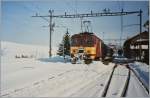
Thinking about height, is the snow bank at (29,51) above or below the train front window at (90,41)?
below

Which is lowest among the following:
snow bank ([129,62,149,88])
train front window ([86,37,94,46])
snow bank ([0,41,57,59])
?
snow bank ([129,62,149,88])

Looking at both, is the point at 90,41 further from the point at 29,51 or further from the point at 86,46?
the point at 29,51

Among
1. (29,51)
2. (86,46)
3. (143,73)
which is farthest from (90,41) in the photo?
(29,51)

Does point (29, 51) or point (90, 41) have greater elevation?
point (90, 41)

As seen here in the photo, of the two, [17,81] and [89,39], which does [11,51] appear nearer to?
[89,39]

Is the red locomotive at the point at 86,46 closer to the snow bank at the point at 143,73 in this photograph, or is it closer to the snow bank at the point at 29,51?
the snow bank at the point at 143,73

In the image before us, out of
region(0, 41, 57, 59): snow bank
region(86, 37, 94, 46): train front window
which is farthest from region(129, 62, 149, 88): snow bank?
region(0, 41, 57, 59): snow bank

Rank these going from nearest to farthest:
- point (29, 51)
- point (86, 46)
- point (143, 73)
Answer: point (143, 73), point (86, 46), point (29, 51)

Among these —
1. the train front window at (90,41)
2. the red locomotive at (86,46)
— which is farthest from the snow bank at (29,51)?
the train front window at (90,41)

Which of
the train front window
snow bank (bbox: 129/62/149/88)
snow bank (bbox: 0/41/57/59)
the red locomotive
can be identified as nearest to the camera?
snow bank (bbox: 129/62/149/88)

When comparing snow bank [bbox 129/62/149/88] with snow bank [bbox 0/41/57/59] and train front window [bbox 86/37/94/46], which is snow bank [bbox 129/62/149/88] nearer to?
train front window [bbox 86/37/94/46]

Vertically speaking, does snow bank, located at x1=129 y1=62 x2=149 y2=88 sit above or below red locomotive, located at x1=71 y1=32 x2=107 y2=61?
below

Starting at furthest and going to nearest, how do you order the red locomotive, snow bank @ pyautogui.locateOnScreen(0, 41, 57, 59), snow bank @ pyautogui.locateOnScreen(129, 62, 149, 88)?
snow bank @ pyautogui.locateOnScreen(0, 41, 57, 59)
the red locomotive
snow bank @ pyautogui.locateOnScreen(129, 62, 149, 88)

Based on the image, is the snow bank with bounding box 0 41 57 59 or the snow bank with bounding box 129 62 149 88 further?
the snow bank with bounding box 0 41 57 59
